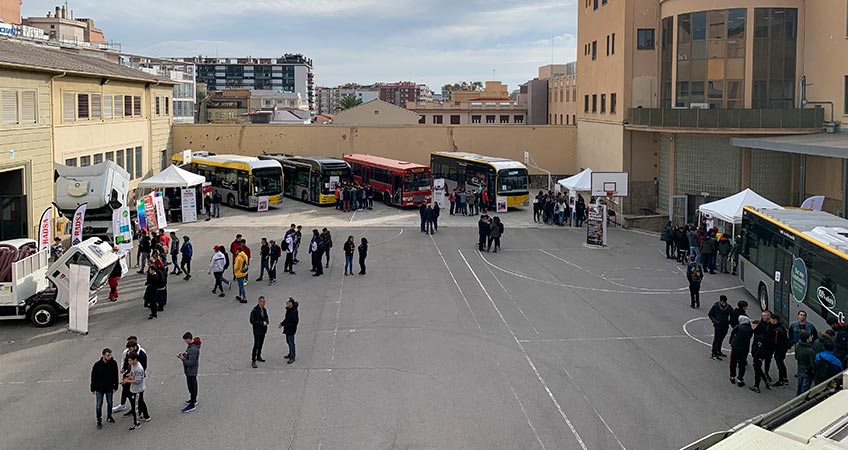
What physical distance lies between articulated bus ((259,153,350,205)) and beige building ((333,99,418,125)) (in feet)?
66.2

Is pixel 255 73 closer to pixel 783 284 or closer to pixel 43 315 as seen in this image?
pixel 43 315

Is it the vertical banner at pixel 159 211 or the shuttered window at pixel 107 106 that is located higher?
the shuttered window at pixel 107 106

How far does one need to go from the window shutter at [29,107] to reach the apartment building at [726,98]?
25778 millimetres

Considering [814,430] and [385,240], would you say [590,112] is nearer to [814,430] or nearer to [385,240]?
[385,240]

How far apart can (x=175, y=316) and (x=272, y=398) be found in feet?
22.3

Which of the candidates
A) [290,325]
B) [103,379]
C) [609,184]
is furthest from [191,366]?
[609,184]

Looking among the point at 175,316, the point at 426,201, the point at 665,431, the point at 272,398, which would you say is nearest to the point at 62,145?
the point at 175,316

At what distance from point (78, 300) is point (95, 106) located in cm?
1919

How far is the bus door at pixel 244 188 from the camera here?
38156mm

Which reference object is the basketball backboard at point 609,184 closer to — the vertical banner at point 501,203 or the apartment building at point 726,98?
the apartment building at point 726,98

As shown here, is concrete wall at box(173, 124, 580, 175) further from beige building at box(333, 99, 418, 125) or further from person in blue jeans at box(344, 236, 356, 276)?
person in blue jeans at box(344, 236, 356, 276)

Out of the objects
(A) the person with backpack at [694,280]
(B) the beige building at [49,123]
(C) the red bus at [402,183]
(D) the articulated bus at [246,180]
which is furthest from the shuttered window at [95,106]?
(A) the person with backpack at [694,280]

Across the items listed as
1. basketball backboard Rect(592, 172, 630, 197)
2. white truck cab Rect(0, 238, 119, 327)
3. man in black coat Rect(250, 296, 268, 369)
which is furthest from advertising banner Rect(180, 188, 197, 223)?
man in black coat Rect(250, 296, 268, 369)

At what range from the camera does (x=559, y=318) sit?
738 inches
